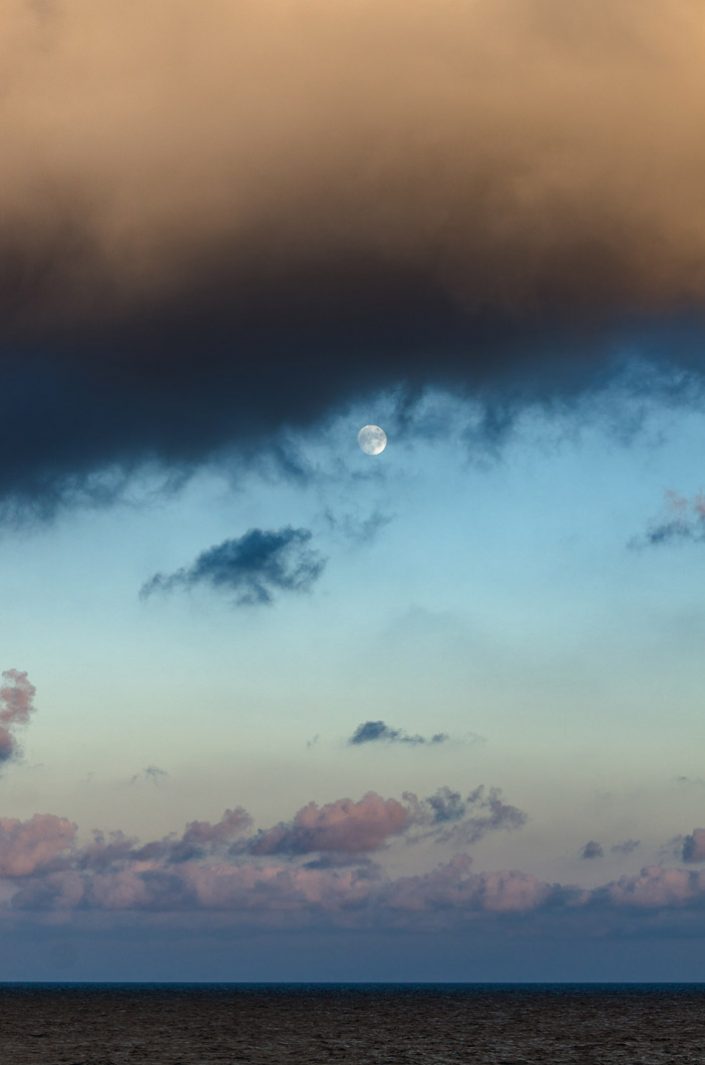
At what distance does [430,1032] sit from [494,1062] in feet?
183

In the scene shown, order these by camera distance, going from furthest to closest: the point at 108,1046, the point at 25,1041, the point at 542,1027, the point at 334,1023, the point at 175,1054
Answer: the point at 334,1023 < the point at 542,1027 < the point at 25,1041 < the point at 108,1046 < the point at 175,1054

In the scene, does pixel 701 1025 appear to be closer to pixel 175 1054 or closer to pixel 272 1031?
pixel 272 1031

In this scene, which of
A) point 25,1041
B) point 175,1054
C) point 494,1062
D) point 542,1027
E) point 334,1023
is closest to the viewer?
point 494,1062

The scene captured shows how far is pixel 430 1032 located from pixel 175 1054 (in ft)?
178

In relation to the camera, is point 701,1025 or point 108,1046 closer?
point 108,1046

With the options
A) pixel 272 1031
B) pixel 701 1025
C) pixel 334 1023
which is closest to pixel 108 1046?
pixel 272 1031

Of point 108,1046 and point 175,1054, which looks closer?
point 175,1054

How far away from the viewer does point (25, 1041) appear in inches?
5468

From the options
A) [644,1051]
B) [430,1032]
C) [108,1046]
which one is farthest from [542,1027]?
[108,1046]

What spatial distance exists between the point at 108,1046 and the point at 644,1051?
52441 mm

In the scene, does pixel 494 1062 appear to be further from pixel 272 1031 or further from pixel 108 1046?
pixel 272 1031

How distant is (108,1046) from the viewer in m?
127

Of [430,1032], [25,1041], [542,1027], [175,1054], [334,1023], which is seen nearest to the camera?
[175,1054]

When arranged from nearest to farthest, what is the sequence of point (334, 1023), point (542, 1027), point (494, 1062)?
point (494, 1062), point (542, 1027), point (334, 1023)
